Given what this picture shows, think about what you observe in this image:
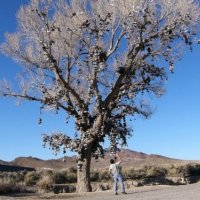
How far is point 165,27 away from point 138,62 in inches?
101

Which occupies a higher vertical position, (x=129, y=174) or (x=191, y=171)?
(x=191, y=171)

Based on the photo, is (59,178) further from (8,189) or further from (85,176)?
(8,189)

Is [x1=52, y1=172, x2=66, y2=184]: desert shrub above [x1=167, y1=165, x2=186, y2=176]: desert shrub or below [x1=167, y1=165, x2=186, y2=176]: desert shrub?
below

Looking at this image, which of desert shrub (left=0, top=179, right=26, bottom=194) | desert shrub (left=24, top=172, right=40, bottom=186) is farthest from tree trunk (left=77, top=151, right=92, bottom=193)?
desert shrub (left=24, top=172, right=40, bottom=186)

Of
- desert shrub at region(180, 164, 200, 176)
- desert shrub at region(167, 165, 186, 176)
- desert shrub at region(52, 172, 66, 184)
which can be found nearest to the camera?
desert shrub at region(52, 172, 66, 184)

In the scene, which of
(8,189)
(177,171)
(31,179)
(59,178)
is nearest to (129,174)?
(177,171)

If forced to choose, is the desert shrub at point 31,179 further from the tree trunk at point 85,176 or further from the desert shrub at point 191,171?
the desert shrub at point 191,171

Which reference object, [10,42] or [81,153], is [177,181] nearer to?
[81,153]

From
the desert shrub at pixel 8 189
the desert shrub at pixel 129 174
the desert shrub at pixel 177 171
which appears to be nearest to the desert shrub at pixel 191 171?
the desert shrub at pixel 177 171

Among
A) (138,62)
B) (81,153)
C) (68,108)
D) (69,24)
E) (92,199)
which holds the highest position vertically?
(69,24)

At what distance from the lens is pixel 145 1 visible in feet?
108

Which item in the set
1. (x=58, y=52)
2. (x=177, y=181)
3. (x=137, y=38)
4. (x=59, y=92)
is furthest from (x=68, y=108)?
(x=177, y=181)

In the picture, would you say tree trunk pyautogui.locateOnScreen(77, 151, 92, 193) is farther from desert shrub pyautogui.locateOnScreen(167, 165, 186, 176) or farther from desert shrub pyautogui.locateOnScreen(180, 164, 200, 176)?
desert shrub pyautogui.locateOnScreen(180, 164, 200, 176)

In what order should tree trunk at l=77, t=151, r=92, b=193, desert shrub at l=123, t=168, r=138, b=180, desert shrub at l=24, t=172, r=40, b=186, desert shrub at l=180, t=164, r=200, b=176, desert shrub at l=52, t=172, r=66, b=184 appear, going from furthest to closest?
desert shrub at l=180, t=164, r=200, b=176 < desert shrub at l=123, t=168, r=138, b=180 < desert shrub at l=52, t=172, r=66, b=184 < desert shrub at l=24, t=172, r=40, b=186 < tree trunk at l=77, t=151, r=92, b=193
